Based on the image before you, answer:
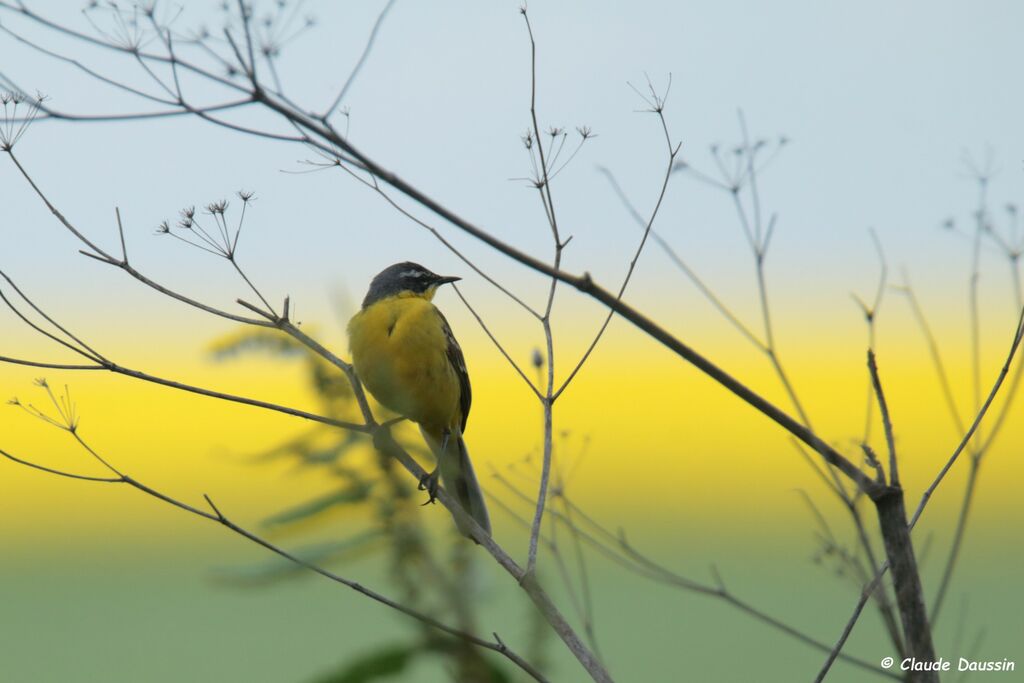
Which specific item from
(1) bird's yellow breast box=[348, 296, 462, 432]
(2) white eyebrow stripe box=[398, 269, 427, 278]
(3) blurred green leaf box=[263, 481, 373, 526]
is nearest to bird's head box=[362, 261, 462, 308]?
(2) white eyebrow stripe box=[398, 269, 427, 278]

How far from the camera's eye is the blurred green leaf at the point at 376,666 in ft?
5.84

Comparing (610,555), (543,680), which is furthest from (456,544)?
(610,555)

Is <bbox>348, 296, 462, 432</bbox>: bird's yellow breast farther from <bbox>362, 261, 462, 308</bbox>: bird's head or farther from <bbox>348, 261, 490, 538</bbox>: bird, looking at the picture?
<bbox>362, 261, 462, 308</bbox>: bird's head

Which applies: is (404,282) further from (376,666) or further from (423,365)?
(376,666)

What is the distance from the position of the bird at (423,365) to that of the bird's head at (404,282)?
0.6 inches

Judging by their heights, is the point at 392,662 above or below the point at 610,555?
below

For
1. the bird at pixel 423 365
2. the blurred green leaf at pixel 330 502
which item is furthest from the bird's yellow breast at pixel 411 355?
the blurred green leaf at pixel 330 502

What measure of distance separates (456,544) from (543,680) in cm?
47

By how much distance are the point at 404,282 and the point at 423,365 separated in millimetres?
1041

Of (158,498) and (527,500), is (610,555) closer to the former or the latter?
(527,500)

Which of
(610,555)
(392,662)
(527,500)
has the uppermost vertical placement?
(527,500)

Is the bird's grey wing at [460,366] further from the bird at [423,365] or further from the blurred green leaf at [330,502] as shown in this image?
the blurred green leaf at [330,502]

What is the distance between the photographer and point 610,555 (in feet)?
9.36

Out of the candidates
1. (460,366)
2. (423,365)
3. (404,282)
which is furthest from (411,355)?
(404,282)
